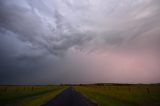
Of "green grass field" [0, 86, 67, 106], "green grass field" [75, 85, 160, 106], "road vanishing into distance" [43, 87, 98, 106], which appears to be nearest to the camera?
"road vanishing into distance" [43, 87, 98, 106]

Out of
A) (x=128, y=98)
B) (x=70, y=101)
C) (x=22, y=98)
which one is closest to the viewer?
(x=70, y=101)

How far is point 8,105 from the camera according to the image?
2706 centimetres

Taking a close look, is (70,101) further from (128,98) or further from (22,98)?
(22,98)

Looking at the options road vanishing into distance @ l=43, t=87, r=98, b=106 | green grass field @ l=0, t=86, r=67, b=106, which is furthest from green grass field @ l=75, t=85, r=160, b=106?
green grass field @ l=0, t=86, r=67, b=106

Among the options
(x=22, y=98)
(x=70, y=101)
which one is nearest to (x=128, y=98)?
(x=70, y=101)

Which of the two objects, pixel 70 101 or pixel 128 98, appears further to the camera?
pixel 128 98

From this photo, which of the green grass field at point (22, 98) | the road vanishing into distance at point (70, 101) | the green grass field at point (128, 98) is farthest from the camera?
the green grass field at point (22, 98)

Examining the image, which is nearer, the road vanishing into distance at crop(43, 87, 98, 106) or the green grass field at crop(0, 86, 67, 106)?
the road vanishing into distance at crop(43, 87, 98, 106)

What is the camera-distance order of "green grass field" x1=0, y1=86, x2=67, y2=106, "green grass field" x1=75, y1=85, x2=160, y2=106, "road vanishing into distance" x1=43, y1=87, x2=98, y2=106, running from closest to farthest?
"road vanishing into distance" x1=43, y1=87, x2=98, y2=106, "green grass field" x1=75, y1=85, x2=160, y2=106, "green grass field" x1=0, y1=86, x2=67, y2=106

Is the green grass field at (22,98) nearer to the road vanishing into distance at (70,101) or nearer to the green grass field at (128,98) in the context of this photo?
the road vanishing into distance at (70,101)

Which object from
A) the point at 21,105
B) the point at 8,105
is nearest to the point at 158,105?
the point at 21,105

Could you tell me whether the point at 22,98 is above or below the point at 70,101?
above

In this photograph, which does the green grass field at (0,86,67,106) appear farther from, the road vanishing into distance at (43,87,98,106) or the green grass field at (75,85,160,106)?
the green grass field at (75,85,160,106)

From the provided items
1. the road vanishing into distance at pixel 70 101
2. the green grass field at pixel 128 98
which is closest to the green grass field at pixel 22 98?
the road vanishing into distance at pixel 70 101
